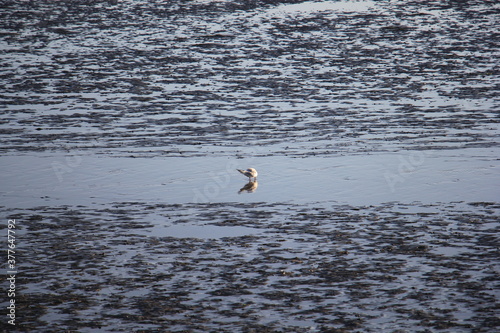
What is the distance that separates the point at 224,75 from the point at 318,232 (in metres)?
17.9

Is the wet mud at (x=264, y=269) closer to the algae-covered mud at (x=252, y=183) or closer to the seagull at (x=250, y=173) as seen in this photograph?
the algae-covered mud at (x=252, y=183)

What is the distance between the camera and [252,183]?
21094 mm

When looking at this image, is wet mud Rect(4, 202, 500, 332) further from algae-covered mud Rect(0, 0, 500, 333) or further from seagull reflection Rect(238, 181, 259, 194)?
seagull reflection Rect(238, 181, 259, 194)

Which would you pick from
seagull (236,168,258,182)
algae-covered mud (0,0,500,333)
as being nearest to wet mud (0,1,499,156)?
algae-covered mud (0,0,500,333)

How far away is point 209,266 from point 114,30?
31.2 meters

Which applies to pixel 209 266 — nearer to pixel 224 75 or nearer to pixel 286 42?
pixel 224 75

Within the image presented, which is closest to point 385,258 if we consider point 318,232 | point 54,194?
point 318,232

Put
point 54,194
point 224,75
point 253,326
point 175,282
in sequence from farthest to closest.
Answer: point 224,75 < point 54,194 < point 175,282 < point 253,326

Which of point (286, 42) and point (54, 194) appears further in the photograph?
point (286, 42)

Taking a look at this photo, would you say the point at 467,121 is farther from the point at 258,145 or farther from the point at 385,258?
the point at 385,258

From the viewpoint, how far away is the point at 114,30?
44.0 meters

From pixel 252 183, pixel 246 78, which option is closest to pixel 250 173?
pixel 252 183

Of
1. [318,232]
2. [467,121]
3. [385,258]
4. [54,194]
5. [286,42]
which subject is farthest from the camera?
[286,42]

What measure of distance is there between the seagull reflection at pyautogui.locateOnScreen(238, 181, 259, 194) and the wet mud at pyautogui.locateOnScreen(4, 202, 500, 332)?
1362 mm
